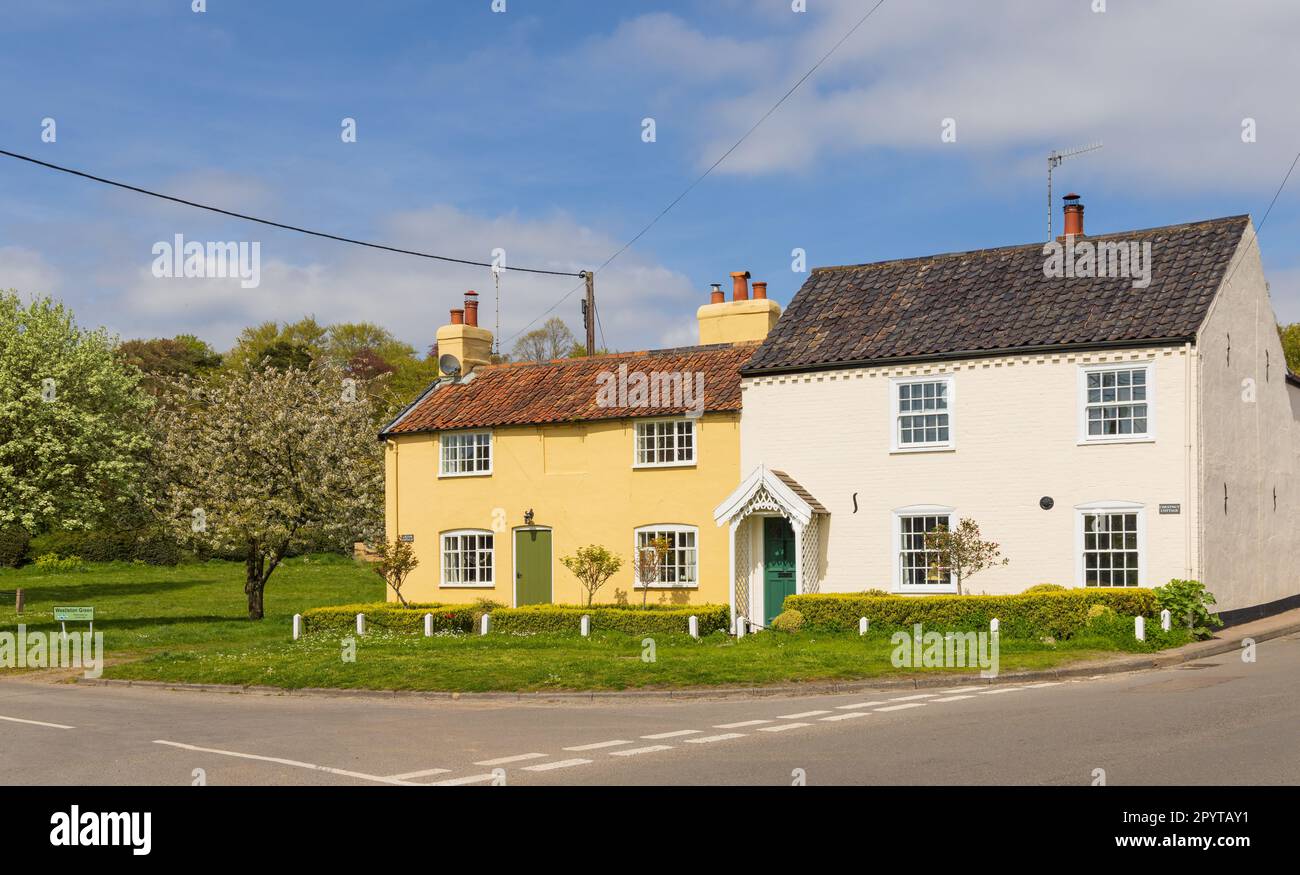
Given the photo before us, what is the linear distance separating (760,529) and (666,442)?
3425 mm

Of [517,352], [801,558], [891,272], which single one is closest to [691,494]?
[801,558]

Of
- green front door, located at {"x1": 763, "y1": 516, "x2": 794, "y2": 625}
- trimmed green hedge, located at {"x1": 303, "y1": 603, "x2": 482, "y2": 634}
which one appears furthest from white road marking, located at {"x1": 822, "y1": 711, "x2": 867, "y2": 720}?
trimmed green hedge, located at {"x1": 303, "y1": 603, "x2": 482, "y2": 634}

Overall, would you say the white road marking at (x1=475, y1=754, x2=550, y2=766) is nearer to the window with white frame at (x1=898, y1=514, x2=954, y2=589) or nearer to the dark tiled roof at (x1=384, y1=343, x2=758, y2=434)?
the window with white frame at (x1=898, y1=514, x2=954, y2=589)

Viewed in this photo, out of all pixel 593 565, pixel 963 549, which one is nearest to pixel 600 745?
pixel 963 549

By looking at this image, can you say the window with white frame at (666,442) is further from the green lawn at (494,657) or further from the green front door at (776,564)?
the green lawn at (494,657)

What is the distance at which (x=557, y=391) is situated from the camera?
114ft

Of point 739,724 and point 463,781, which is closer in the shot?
point 463,781

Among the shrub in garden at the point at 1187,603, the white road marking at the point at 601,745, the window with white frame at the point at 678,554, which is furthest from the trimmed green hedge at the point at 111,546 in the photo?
the white road marking at the point at 601,745

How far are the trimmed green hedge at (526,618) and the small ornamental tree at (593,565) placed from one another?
3.01ft

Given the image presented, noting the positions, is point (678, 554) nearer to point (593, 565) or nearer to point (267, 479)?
point (593, 565)

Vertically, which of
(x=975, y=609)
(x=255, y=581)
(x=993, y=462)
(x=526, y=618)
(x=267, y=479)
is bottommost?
(x=526, y=618)

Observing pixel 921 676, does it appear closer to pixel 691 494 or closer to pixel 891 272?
pixel 691 494

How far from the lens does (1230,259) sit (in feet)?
87.0
